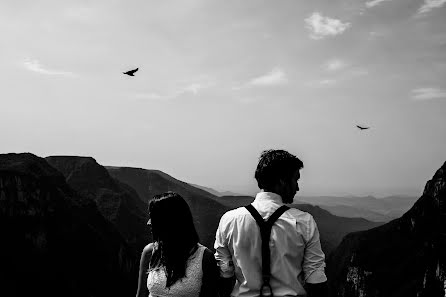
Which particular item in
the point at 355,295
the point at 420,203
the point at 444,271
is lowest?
the point at 355,295

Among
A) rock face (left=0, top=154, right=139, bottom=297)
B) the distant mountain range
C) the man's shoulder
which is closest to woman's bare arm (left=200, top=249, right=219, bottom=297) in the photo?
the man's shoulder

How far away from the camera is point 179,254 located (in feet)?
20.2

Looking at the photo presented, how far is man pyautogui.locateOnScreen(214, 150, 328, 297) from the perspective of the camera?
573 centimetres

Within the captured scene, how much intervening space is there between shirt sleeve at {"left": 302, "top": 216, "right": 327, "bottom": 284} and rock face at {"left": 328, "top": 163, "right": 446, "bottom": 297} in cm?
15149

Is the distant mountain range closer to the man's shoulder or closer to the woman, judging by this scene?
the woman

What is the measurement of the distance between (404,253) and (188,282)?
613 ft

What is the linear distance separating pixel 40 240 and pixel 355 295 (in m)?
129

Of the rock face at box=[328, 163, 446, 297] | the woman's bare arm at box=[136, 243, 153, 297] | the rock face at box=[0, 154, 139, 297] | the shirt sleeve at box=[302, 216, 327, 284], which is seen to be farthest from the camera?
the rock face at box=[328, 163, 446, 297]

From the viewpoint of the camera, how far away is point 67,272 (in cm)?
15975

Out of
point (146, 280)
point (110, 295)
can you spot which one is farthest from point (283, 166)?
point (110, 295)

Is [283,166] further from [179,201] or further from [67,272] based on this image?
[67,272]

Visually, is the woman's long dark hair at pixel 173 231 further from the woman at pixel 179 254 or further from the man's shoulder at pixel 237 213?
the man's shoulder at pixel 237 213

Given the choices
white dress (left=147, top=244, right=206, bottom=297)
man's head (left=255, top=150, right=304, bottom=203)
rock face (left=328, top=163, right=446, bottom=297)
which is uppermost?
man's head (left=255, top=150, right=304, bottom=203)

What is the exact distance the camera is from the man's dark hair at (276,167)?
236 inches
